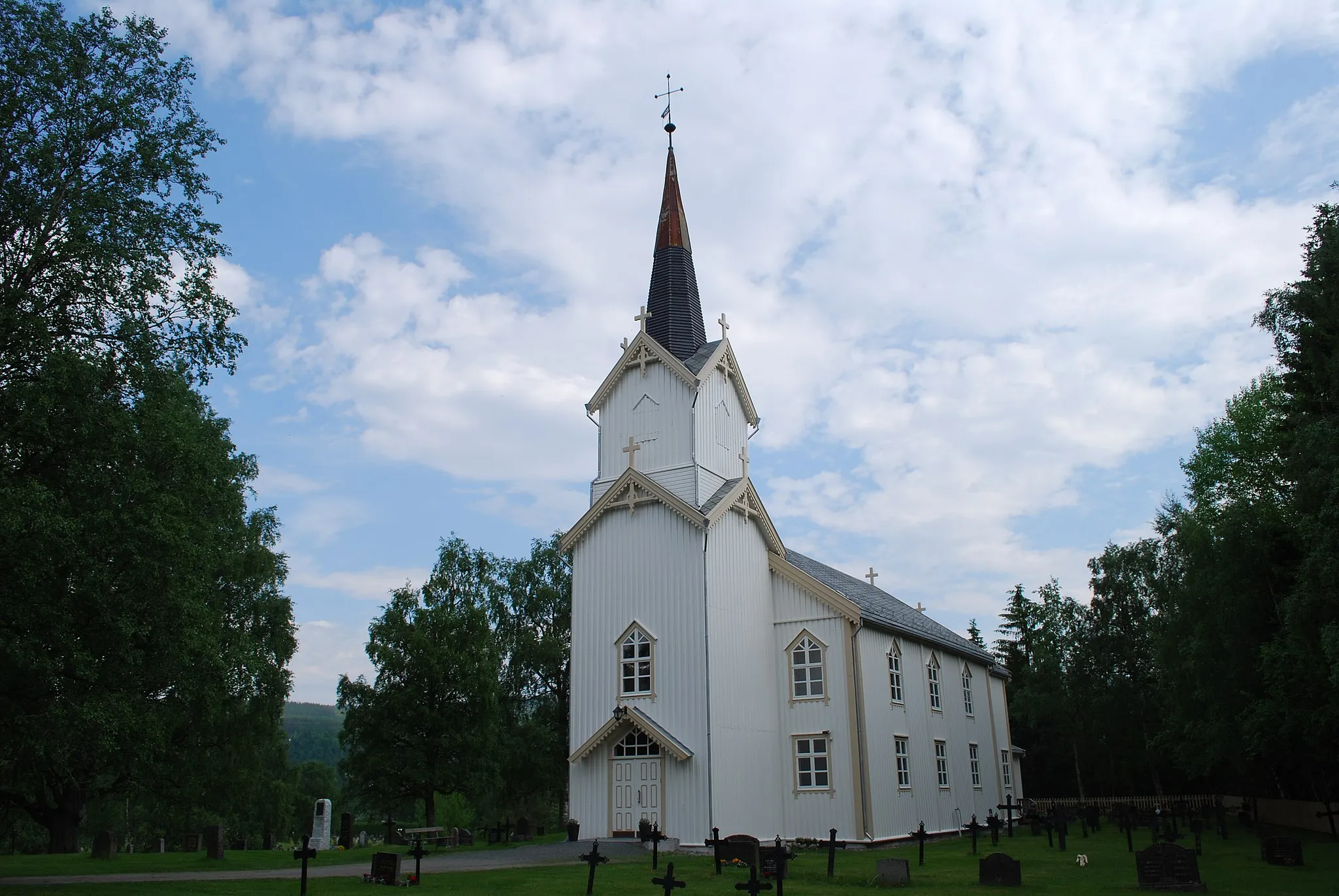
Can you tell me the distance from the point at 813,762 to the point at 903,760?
13.1 ft

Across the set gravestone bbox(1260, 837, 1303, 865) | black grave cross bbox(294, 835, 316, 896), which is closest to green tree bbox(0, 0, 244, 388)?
black grave cross bbox(294, 835, 316, 896)

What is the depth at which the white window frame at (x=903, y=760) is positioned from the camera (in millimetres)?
30406

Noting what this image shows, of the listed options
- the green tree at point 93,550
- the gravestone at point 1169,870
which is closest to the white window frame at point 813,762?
the gravestone at point 1169,870

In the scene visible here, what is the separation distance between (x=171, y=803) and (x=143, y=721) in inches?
472

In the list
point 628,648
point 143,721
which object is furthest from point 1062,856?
point 143,721

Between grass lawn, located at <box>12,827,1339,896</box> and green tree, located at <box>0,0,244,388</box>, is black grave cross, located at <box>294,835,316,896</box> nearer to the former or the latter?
grass lawn, located at <box>12,827,1339,896</box>

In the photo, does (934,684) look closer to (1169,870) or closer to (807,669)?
(807,669)

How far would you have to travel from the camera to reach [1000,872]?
1784 cm

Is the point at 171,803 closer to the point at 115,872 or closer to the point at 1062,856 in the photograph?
the point at 115,872

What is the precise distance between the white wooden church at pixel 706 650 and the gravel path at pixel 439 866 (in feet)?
7.83

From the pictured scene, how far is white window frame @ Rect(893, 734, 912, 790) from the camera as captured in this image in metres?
30.4

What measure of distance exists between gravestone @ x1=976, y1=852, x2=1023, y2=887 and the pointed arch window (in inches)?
434

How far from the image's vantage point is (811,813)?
28.2 metres

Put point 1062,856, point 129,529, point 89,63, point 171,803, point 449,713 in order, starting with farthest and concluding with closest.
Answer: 1. point 449,713
2. point 171,803
3. point 1062,856
4. point 89,63
5. point 129,529
